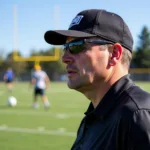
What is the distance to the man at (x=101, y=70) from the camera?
67.0 inches

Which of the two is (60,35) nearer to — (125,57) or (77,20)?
(77,20)

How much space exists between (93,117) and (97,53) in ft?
1.25

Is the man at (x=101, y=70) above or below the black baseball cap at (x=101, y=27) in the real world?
below

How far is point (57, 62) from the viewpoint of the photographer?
61344mm

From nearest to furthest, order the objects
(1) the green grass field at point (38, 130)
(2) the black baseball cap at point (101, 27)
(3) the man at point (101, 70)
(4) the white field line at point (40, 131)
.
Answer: (3) the man at point (101, 70), (2) the black baseball cap at point (101, 27), (1) the green grass field at point (38, 130), (4) the white field line at point (40, 131)

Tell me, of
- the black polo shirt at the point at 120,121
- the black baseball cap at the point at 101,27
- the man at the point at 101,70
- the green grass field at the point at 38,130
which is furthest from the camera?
the green grass field at the point at 38,130

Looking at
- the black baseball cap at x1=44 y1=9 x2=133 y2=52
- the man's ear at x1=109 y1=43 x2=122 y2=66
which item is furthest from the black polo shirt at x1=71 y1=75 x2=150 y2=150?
the black baseball cap at x1=44 y1=9 x2=133 y2=52

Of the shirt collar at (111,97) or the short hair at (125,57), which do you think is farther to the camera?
the short hair at (125,57)

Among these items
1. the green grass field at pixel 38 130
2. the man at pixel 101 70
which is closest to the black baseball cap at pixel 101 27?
the man at pixel 101 70

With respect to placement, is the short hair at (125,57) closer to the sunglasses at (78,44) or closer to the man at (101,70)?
the man at (101,70)

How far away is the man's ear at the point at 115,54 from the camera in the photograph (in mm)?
2001

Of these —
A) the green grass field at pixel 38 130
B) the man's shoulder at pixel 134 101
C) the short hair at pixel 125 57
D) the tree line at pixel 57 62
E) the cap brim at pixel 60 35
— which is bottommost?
the tree line at pixel 57 62

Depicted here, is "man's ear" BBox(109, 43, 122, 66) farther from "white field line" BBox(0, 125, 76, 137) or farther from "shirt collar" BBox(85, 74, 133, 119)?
"white field line" BBox(0, 125, 76, 137)

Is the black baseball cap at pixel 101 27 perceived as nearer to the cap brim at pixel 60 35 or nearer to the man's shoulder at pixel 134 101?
the cap brim at pixel 60 35
